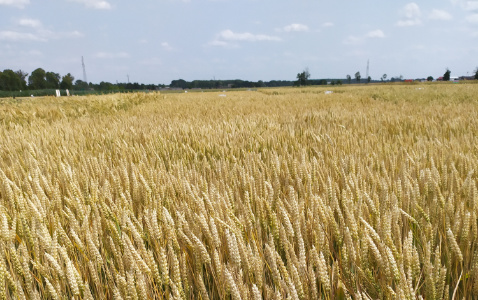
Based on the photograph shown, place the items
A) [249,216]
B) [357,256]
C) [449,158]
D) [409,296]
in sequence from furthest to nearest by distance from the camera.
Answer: [449,158] < [249,216] < [357,256] < [409,296]

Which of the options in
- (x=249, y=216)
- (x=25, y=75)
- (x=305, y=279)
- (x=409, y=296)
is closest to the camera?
(x=409, y=296)

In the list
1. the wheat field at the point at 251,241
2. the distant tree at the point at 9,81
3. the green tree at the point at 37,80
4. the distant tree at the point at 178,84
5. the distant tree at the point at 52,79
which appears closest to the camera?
the wheat field at the point at 251,241

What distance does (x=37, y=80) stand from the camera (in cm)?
7656

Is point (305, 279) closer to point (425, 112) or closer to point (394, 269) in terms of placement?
point (394, 269)

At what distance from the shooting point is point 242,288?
65 cm

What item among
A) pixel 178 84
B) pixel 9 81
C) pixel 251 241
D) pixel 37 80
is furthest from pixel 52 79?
pixel 251 241

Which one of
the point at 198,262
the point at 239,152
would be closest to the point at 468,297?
the point at 198,262

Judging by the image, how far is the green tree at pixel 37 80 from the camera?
3000 inches

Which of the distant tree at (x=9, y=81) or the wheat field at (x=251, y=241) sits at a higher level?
the distant tree at (x=9, y=81)

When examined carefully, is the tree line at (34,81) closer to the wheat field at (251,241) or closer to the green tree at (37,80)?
the green tree at (37,80)

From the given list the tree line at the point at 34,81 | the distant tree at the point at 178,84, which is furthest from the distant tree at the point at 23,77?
the distant tree at the point at 178,84

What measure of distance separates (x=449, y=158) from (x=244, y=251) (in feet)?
5.02

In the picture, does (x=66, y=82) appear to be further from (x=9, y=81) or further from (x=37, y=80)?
(x=9, y=81)

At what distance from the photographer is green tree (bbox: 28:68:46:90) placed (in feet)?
250
